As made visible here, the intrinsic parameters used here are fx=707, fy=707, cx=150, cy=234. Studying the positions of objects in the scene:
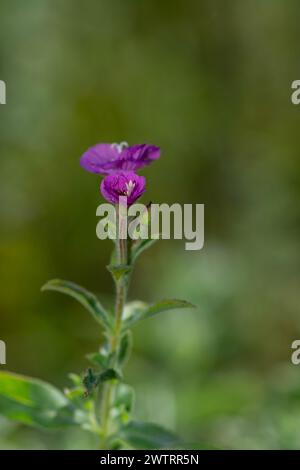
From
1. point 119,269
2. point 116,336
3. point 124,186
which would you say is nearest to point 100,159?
point 124,186

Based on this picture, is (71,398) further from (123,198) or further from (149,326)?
(149,326)

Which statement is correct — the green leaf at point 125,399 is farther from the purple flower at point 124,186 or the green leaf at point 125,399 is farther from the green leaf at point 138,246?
the purple flower at point 124,186

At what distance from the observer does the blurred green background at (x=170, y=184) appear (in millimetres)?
3049

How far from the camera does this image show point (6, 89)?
3.89 m

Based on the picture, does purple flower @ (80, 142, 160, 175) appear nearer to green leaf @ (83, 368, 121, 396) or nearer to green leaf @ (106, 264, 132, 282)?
green leaf @ (106, 264, 132, 282)

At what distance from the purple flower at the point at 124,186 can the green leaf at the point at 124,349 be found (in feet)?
1.34

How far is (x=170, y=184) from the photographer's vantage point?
13.2ft

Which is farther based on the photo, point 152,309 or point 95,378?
point 152,309

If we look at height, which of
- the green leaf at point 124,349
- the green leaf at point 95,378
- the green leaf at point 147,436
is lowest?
the green leaf at point 147,436

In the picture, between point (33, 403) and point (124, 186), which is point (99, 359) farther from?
point (124, 186)

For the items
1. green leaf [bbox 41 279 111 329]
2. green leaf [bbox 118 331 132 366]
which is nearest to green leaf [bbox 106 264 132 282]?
green leaf [bbox 41 279 111 329]

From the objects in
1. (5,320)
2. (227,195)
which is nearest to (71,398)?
(5,320)

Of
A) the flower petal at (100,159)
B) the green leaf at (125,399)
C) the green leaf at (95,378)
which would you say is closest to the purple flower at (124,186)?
the flower petal at (100,159)

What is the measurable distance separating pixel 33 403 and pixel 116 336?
351 mm
